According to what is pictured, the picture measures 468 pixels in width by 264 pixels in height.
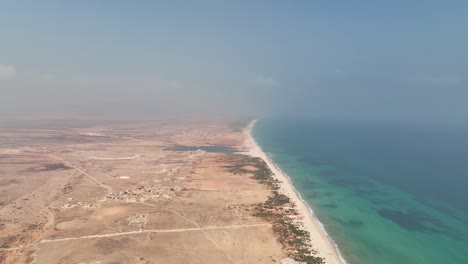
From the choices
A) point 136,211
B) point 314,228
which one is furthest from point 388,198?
point 136,211

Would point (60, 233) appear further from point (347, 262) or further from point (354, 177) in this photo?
point (354, 177)

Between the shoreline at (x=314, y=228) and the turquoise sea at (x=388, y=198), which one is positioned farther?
the turquoise sea at (x=388, y=198)

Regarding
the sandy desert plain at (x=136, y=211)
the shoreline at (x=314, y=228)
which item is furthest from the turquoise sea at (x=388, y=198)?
Answer: the sandy desert plain at (x=136, y=211)

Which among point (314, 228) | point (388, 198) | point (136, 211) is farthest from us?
point (388, 198)

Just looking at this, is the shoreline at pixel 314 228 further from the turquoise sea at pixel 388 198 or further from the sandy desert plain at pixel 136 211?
the sandy desert plain at pixel 136 211

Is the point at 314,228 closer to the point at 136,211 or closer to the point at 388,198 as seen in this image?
the point at 388,198

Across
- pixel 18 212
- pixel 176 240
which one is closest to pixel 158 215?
pixel 176 240

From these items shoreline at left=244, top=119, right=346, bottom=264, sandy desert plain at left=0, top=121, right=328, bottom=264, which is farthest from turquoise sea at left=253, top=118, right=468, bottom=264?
sandy desert plain at left=0, top=121, right=328, bottom=264
